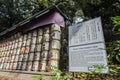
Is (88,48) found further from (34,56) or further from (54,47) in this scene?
(34,56)

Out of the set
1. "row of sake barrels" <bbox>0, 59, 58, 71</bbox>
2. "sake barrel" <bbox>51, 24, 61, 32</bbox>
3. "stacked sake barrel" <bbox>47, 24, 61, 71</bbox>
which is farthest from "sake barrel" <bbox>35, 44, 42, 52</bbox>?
"sake barrel" <bbox>51, 24, 61, 32</bbox>

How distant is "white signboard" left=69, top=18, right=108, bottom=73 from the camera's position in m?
1.99

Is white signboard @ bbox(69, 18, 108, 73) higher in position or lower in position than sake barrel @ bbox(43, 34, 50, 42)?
lower

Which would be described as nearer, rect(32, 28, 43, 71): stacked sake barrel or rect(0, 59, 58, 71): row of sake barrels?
rect(0, 59, 58, 71): row of sake barrels

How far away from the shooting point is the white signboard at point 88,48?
6.52ft

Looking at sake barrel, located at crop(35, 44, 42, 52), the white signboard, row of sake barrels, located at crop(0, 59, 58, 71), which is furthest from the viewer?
sake barrel, located at crop(35, 44, 42, 52)

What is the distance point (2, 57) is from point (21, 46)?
153 cm

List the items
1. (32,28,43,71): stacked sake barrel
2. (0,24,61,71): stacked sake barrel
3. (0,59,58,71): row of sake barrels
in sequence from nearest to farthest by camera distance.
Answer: (0,59,58,71): row of sake barrels
(0,24,61,71): stacked sake barrel
(32,28,43,71): stacked sake barrel

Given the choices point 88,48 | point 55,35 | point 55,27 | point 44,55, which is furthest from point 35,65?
point 88,48

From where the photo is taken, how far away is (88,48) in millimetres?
2203

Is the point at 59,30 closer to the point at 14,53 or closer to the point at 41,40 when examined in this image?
the point at 41,40

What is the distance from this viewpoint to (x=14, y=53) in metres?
4.68

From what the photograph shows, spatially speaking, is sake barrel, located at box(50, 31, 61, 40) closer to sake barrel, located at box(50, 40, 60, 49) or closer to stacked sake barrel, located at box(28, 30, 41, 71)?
sake barrel, located at box(50, 40, 60, 49)

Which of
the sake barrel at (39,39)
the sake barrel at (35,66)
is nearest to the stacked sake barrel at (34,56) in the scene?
the sake barrel at (35,66)
